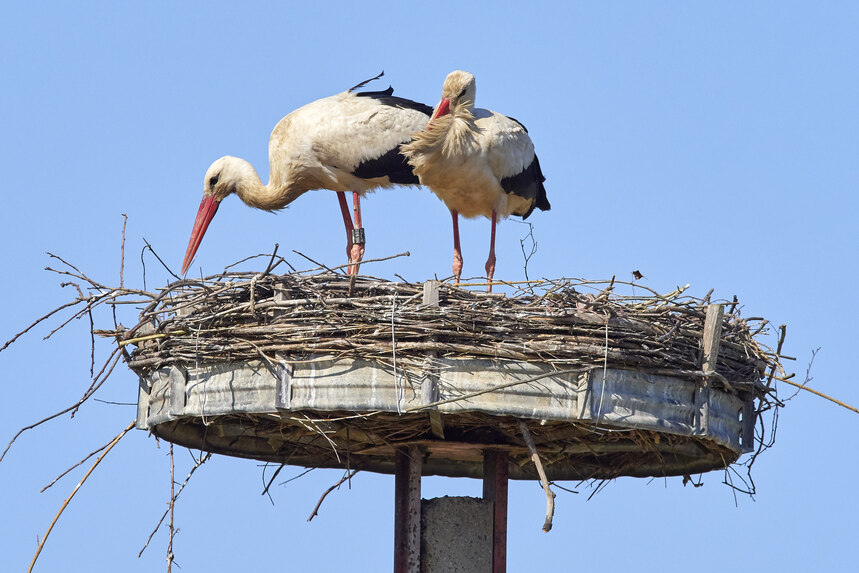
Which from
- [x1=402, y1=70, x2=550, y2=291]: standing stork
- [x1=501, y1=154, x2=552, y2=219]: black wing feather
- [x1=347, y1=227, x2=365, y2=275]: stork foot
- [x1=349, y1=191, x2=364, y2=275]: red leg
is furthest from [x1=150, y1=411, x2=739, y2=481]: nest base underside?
[x1=501, y1=154, x2=552, y2=219]: black wing feather

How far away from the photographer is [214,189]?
11383 millimetres

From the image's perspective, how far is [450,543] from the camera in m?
8.56

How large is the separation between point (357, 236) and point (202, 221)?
132cm

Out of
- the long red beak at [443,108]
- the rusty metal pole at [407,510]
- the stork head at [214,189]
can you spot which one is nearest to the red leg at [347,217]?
the stork head at [214,189]

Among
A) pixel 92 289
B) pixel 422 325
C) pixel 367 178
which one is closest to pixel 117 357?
pixel 92 289

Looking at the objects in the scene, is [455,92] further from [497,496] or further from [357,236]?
[497,496]

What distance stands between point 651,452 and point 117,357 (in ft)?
10.9

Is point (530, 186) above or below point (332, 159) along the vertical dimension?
below

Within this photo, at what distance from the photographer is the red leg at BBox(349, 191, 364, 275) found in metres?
11.0

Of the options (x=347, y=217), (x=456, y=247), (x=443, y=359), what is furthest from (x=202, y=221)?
(x=443, y=359)

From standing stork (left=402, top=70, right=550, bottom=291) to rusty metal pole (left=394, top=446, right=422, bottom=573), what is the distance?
5.48ft

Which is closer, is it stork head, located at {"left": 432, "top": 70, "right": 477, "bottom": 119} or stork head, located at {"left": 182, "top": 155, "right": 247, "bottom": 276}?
stork head, located at {"left": 432, "top": 70, "right": 477, "bottom": 119}

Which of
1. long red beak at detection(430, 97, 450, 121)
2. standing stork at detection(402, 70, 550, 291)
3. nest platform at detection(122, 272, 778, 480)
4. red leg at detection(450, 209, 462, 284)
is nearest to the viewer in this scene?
nest platform at detection(122, 272, 778, 480)

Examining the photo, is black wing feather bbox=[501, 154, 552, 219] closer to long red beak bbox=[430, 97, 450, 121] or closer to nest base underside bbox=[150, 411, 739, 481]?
long red beak bbox=[430, 97, 450, 121]
